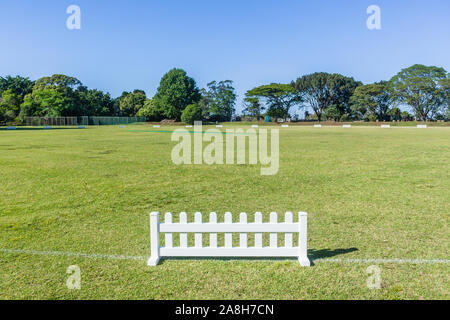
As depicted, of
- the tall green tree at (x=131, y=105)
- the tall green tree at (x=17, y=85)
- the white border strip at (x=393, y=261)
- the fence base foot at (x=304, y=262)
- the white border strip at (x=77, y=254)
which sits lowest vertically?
the white border strip at (x=393, y=261)

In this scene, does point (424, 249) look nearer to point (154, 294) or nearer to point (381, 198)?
point (381, 198)

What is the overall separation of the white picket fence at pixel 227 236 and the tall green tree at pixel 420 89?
8697 centimetres

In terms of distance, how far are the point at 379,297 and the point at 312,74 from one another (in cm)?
10438

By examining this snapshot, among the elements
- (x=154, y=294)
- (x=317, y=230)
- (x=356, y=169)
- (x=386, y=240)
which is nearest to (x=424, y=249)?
(x=386, y=240)

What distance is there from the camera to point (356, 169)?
1267 cm

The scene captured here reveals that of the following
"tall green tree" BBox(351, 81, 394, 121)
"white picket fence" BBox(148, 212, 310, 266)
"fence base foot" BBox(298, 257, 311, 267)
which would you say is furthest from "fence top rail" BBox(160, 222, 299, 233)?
"tall green tree" BBox(351, 81, 394, 121)

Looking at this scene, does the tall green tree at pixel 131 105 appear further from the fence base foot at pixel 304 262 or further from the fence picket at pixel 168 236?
the fence base foot at pixel 304 262

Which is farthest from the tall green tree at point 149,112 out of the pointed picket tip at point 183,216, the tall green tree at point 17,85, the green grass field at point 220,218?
the pointed picket tip at point 183,216

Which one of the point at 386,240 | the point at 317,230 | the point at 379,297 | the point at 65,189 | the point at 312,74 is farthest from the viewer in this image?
the point at 312,74

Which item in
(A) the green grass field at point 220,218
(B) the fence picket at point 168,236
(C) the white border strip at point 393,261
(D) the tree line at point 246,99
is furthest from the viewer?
(D) the tree line at point 246,99

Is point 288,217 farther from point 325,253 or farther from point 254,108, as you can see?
point 254,108

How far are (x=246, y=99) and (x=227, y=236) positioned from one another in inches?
3740

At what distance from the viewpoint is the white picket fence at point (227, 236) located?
13.8 feet

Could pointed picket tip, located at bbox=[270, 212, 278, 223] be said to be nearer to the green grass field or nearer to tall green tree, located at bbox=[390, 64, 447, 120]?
the green grass field
